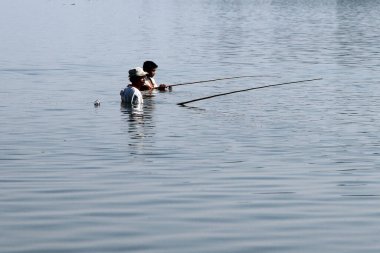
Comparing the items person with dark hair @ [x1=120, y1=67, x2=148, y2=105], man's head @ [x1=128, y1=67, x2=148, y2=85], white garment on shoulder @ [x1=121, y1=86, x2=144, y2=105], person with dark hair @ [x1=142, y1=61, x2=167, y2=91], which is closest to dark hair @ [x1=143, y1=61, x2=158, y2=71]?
person with dark hair @ [x1=142, y1=61, x2=167, y2=91]

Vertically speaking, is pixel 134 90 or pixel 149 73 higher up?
pixel 149 73

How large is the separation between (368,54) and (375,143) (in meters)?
32.4

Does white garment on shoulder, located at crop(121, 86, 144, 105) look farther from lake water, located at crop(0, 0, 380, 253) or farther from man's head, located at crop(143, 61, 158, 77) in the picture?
man's head, located at crop(143, 61, 158, 77)

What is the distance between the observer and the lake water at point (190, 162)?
11672 mm

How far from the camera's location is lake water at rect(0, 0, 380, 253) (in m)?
11.7

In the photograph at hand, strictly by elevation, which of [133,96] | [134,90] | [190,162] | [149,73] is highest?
[149,73]

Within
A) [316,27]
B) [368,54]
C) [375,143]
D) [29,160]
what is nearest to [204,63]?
[368,54]

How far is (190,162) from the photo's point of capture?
1766cm

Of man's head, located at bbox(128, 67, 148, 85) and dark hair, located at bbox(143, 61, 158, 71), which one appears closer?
man's head, located at bbox(128, 67, 148, 85)

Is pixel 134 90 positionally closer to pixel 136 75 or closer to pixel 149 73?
pixel 136 75

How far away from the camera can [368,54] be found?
52250 mm

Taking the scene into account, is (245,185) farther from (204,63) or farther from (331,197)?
(204,63)

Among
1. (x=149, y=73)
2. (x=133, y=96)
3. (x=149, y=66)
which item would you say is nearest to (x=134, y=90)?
(x=133, y=96)

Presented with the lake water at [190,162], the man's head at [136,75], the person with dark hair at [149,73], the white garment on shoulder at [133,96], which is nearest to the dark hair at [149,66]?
the person with dark hair at [149,73]
